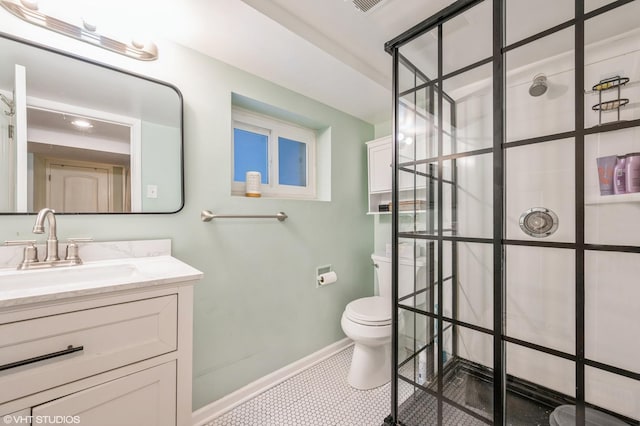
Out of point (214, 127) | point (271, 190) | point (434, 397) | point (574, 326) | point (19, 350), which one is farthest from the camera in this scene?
point (271, 190)

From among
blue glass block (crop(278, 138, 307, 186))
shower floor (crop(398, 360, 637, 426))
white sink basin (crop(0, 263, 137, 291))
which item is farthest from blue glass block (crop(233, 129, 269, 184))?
shower floor (crop(398, 360, 637, 426))

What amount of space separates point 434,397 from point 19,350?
1.48 meters

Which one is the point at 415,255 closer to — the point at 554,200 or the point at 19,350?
the point at 554,200

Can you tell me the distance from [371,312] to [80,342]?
146cm

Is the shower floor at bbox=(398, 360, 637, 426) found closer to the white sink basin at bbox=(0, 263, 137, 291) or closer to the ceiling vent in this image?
the white sink basin at bbox=(0, 263, 137, 291)

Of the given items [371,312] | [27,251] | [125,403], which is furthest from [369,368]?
[27,251]

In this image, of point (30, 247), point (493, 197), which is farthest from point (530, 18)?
point (30, 247)

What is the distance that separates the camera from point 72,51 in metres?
1.07

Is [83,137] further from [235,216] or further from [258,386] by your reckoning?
[258,386]

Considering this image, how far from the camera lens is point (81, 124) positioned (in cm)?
111

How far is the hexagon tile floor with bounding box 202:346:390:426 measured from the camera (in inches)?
53.1

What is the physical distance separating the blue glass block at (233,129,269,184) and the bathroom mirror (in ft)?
1.53

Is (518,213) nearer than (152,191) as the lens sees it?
Yes

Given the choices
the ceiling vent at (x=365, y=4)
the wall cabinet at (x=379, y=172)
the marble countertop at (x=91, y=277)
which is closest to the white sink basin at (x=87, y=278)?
the marble countertop at (x=91, y=277)
